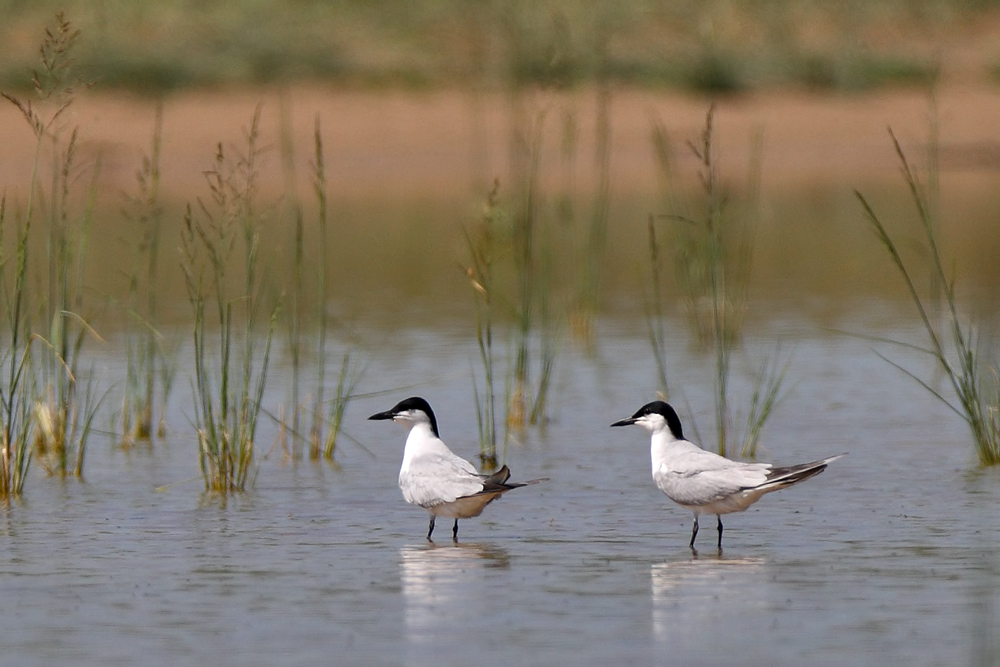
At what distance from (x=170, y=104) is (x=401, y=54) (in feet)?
13.6

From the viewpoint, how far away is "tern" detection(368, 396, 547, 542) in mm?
6738

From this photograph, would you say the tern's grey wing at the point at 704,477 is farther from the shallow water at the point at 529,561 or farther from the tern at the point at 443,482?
the tern at the point at 443,482

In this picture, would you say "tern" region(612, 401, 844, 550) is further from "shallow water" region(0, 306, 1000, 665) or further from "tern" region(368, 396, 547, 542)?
"tern" region(368, 396, 547, 542)

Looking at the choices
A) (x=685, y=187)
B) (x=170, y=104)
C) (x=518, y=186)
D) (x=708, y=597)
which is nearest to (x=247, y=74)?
(x=170, y=104)

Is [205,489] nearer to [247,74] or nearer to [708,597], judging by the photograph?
[708,597]

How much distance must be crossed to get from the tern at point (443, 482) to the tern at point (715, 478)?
1.71 ft

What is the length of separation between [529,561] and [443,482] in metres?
0.54

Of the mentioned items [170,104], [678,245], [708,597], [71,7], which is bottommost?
[708,597]

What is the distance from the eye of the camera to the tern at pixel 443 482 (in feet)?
22.1

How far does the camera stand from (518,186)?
10.4 m

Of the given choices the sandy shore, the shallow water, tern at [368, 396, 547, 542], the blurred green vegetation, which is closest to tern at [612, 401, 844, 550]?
the shallow water

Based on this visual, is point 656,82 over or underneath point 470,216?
over

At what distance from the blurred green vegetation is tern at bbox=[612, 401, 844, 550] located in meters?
18.5

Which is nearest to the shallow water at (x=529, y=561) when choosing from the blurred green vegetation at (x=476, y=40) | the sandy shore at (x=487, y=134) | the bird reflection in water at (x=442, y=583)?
the bird reflection in water at (x=442, y=583)
